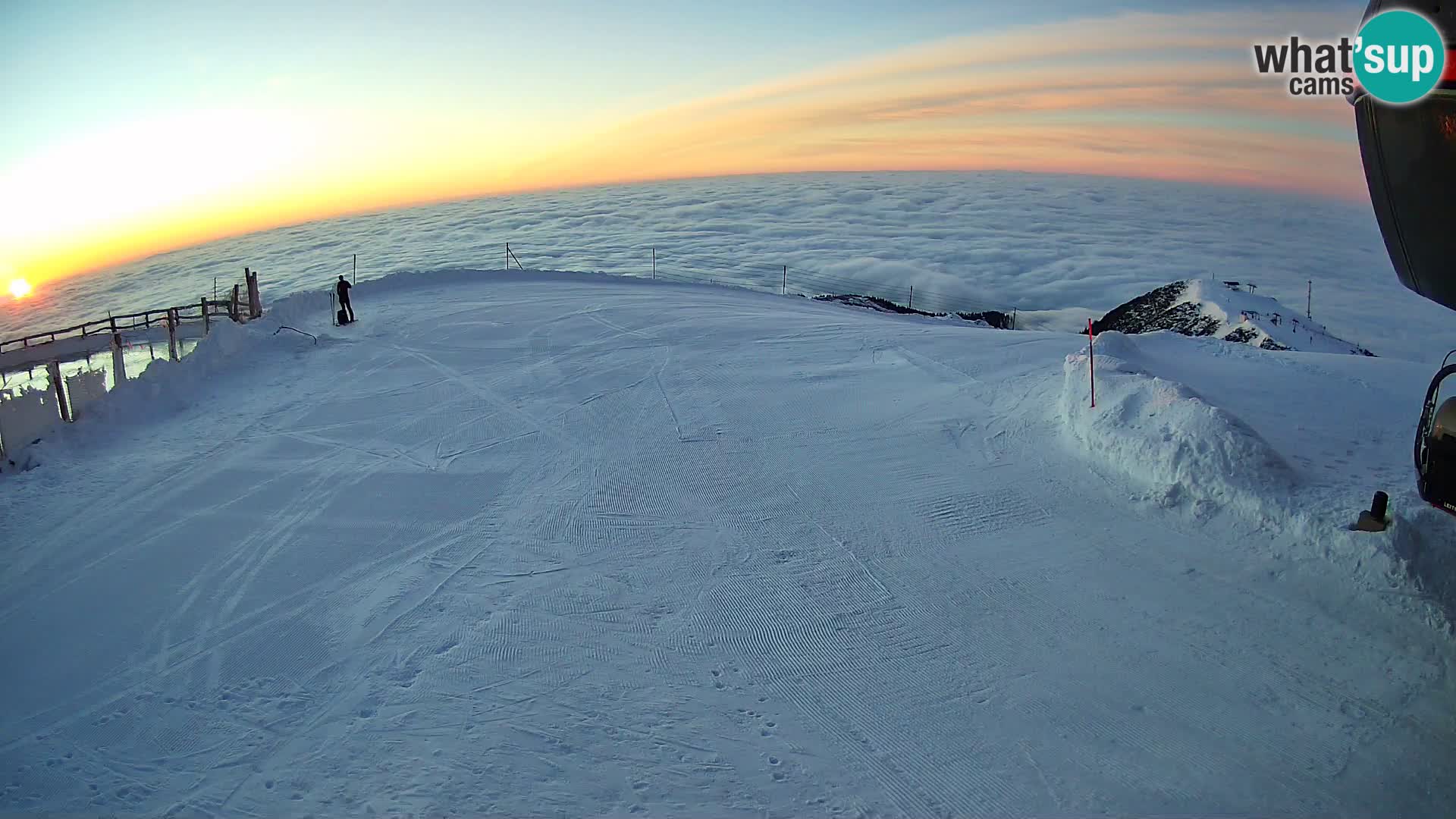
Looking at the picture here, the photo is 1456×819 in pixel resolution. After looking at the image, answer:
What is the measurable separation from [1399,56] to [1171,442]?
450cm

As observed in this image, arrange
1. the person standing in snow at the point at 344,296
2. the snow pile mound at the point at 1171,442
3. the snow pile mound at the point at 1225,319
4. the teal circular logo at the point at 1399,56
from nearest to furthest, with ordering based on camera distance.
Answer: the teal circular logo at the point at 1399,56, the snow pile mound at the point at 1171,442, the person standing in snow at the point at 344,296, the snow pile mound at the point at 1225,319

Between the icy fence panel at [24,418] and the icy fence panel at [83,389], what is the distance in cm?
67

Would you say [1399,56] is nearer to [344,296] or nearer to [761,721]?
[761,721]

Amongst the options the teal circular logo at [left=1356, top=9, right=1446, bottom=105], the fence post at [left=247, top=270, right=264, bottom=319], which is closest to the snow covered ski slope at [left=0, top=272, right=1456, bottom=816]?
the teal circular logo at [left=1356, top=9, right=1446, bottom=105]

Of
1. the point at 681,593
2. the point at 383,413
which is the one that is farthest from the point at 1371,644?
the point at 383,413

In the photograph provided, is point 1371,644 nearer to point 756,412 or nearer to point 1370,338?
point 756,412

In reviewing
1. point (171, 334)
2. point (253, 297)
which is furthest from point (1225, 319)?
point (253, 297)

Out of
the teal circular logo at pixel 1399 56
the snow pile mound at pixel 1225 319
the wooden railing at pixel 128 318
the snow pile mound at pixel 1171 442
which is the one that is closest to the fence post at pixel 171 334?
the wooden railing at pixel 128 318

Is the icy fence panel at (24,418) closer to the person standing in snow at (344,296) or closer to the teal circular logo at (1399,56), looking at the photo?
the person standing in snow at (344,296)

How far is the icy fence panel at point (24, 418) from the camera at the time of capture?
11.9 meters

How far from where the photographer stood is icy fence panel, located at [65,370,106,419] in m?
13.7

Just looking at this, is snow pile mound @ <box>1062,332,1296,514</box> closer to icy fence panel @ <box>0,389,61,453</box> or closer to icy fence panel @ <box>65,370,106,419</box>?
icy fence panel @ <box>0,389,61,453</box>

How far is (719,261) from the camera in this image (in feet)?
187

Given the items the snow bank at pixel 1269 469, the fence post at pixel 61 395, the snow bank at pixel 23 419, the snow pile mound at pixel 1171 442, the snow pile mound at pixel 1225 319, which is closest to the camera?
the snow bank at pixel 1269 469
